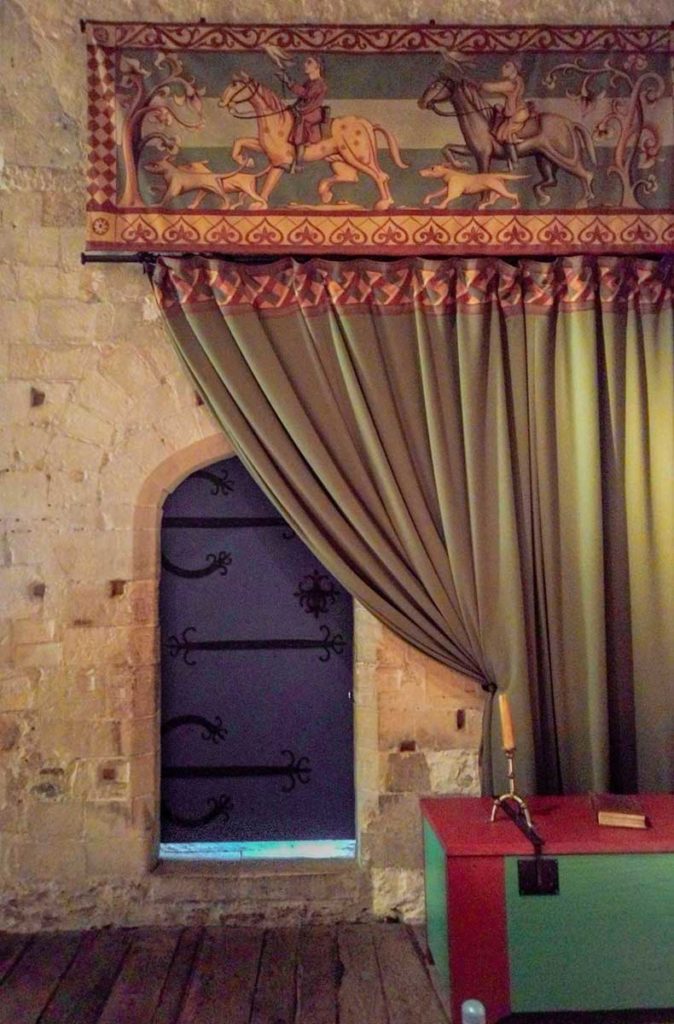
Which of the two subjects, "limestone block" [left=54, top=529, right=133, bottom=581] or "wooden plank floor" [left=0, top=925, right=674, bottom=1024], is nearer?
"wooden plank floor" [left=0, top=925, right=674, bottom=1024]

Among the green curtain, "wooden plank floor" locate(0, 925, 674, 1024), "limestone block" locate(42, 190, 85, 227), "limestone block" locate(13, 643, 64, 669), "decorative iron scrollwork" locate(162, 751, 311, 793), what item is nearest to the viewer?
"wooden plank floor" locate(0, 925, 674, 1024)

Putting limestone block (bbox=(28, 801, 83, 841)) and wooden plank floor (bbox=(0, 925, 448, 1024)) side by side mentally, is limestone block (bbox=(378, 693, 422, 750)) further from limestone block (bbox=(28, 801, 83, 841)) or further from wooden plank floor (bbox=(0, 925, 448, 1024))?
limestone block (bbox=(28, 801, 83, 841))

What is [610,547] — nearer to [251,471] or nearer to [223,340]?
[251,471]

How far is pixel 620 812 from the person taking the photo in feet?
8.73

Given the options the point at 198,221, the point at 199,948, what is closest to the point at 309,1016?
the point at 199,948

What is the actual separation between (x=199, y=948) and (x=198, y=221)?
2.70 metres

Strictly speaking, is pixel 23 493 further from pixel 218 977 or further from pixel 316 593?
pixel 218 977

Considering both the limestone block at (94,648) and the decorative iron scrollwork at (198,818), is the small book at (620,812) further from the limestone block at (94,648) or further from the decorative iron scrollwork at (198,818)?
the limestone block at (94,648)

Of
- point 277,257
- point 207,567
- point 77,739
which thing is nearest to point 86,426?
point 207,567

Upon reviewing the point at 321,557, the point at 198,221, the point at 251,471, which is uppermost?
the point at 198,221

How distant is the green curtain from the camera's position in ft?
10.3

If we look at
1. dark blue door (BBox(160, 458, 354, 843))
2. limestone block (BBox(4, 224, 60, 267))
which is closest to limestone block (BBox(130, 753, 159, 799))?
dark blue door (BBox(160, 458, 354, 843))

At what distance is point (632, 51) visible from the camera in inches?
130

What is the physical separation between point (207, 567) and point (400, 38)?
7.43 ft
